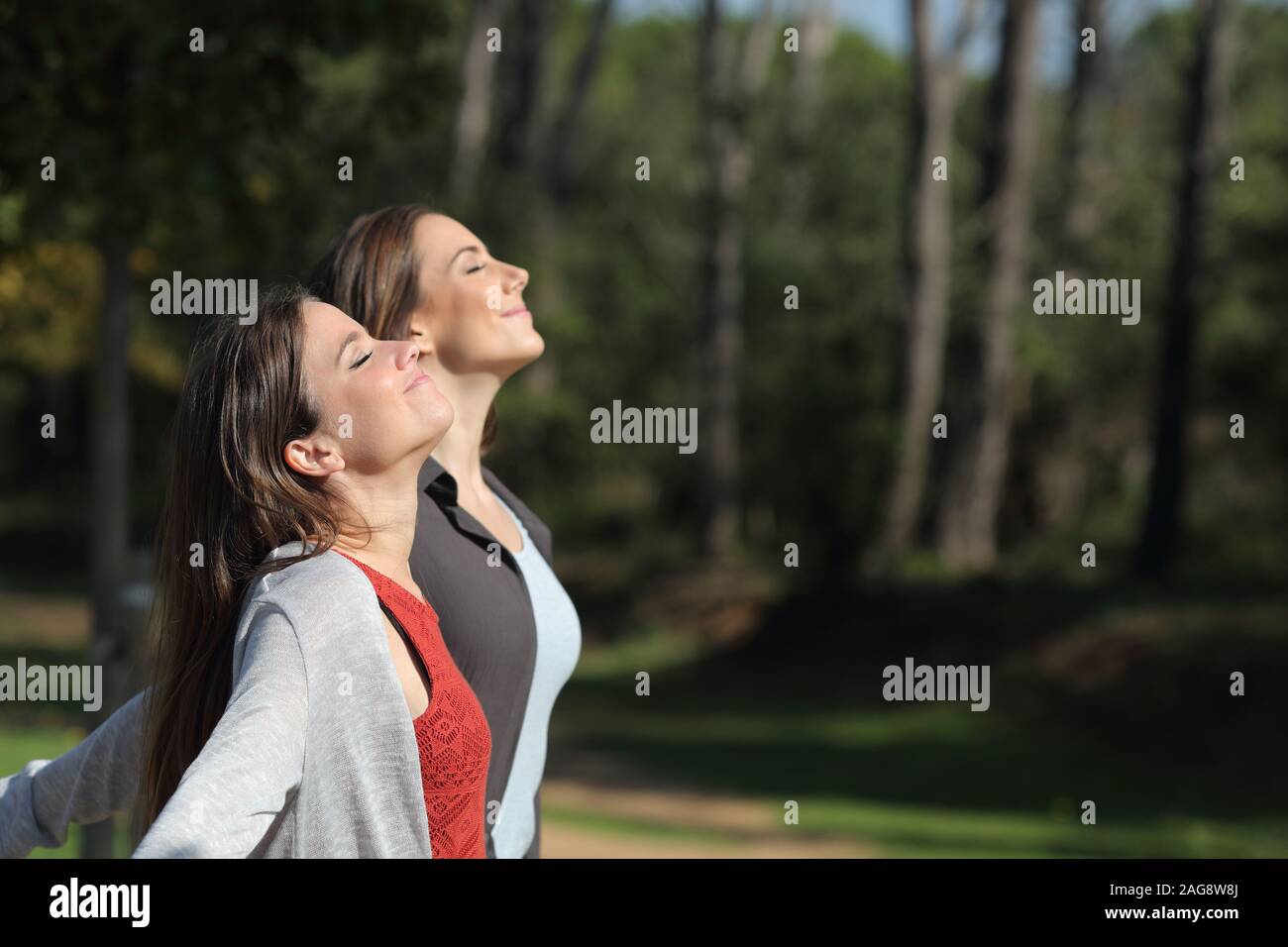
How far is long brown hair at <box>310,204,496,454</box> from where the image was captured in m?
3.15

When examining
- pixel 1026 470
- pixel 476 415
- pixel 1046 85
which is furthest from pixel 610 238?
pixel 476 415

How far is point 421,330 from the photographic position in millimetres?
3199

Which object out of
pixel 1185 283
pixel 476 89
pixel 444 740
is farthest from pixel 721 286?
pixel 444 740

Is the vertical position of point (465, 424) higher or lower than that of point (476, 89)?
lower

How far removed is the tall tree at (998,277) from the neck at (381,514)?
1780 cm

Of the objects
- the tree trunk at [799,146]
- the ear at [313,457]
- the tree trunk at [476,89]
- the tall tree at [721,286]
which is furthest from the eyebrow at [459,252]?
the tree trunk at [799,146]

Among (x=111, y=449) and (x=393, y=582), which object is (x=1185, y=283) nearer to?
(x=111, y=449)

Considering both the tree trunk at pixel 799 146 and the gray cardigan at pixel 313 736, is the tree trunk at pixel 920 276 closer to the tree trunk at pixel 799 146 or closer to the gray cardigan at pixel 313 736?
the tree trunk at pixel 799 146

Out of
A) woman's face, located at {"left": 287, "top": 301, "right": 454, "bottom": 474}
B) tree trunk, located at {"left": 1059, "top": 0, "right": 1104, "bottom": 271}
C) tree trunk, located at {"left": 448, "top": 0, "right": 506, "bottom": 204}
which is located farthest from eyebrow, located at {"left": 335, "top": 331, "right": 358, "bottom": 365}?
tree trunk, located at {"left": 448, "top": 0, "right": 506, "bottom": 204}

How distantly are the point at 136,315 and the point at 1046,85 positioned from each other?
2700cm

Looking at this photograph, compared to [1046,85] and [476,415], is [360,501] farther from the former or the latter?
[1046,85]

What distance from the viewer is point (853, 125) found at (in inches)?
1222

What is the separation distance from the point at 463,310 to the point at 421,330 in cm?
9
